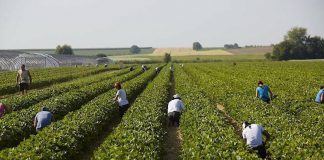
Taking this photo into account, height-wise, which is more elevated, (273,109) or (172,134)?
(273,109)

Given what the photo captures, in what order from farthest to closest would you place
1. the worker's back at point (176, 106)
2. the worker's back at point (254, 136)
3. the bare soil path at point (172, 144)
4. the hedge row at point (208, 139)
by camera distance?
the worker's back at point (176, 106)
the bare soil path at point (172, 144)
the worker's back at point (254, 136)
the hedge row at point (208, 139)

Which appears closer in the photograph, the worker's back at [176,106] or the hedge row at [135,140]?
the hedge row at [135,140]

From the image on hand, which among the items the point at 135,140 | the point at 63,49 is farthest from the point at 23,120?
the point at 63,49

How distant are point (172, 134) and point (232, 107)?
14.0 feet

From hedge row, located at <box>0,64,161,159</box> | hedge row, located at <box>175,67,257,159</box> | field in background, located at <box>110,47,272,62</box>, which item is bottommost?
field in background, located at <box>110,47,272,62</box>

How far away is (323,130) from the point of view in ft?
41.3

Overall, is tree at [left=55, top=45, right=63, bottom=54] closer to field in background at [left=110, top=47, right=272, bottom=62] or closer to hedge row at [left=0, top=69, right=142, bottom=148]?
field in background at [left=110, top=47, right=272, bottom=62]

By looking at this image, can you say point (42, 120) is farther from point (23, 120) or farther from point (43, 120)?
point (23, 120)

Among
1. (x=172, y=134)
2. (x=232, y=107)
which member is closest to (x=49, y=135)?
(x=172, y=134)

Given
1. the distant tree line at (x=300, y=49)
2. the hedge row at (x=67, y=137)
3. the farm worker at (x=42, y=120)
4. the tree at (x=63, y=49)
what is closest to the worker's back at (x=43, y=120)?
the farm worker at (x=42, y=120)

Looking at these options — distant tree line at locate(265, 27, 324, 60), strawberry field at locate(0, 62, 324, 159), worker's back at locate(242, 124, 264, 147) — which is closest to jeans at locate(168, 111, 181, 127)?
strawberry field at locate(0, 62, 324, 159)

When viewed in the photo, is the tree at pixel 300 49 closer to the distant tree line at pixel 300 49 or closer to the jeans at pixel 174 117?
the distant tree line at pixel 300 49

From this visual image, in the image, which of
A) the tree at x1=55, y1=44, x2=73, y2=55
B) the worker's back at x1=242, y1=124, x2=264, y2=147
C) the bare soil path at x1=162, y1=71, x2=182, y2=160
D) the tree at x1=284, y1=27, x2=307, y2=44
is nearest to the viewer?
the worker's back at x1=242, y1=124, x2=264, y2=147

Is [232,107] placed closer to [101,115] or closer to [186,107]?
[186,107]
